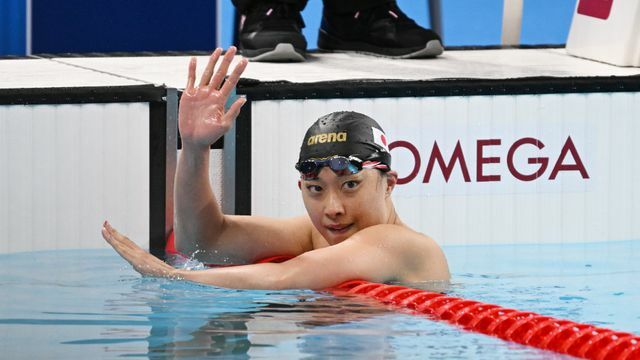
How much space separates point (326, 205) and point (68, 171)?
140cm

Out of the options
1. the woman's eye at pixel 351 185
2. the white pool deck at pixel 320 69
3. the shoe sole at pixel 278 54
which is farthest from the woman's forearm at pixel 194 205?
the shoe sole at pixel 278 54

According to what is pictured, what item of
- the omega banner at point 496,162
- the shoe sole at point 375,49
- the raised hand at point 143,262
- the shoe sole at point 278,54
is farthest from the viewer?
the shoe sole at point 375,49

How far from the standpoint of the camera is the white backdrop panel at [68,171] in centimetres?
435

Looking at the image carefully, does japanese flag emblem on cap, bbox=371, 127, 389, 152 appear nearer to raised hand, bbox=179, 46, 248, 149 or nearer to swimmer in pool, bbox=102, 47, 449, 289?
swimmer in pool, bbox=102, 47, 449, 289

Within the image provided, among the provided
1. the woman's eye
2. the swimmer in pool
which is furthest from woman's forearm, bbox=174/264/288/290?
the woman's eye

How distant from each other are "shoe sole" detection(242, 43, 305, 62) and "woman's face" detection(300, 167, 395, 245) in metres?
1.81

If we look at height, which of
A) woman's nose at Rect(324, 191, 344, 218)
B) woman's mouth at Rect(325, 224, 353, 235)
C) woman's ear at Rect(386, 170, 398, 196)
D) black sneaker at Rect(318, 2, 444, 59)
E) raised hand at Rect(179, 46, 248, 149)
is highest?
black sneaker at Rect(318, 2, 444, 59)

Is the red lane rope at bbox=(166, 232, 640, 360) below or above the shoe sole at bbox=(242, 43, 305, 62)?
below

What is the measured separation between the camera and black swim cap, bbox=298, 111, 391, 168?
→ 331cm

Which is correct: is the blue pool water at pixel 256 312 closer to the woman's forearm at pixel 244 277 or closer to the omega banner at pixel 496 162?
the woman's forearm at pixel 244 277

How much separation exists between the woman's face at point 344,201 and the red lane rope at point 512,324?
0.17 m

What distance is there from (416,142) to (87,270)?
1.26 m

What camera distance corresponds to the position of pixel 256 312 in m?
3.17

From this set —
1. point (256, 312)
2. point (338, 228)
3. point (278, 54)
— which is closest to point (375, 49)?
point (278, 54)
